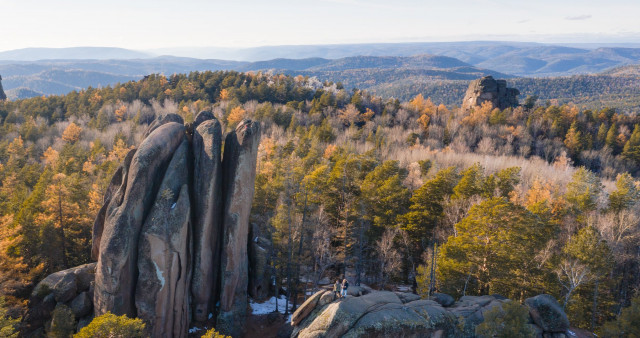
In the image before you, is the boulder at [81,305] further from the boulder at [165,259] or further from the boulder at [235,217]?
the boulder at [235,217]

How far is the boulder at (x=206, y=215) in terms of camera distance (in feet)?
80.0

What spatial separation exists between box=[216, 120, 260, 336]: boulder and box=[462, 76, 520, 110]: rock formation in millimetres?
97452

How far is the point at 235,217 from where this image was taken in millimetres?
24984

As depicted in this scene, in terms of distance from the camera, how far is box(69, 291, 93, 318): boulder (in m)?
23.4

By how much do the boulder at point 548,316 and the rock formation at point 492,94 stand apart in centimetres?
9159

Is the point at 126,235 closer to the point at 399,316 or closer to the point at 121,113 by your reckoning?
the point at 399,316

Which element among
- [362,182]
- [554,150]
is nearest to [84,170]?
[362,182]

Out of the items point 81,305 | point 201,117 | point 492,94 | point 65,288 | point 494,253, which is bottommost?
point 494,253

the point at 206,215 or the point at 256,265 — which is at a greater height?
the point at 206,215

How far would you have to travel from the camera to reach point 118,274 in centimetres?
2139

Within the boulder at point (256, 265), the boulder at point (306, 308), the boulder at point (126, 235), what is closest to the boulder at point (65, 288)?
the boulder at point (126, 235)

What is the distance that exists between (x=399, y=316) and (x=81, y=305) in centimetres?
2100

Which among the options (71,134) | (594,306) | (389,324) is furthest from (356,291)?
(71,134)

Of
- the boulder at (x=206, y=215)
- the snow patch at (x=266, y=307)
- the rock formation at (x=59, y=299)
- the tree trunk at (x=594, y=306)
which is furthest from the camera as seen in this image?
the snow patch at (x=266, y=307)
